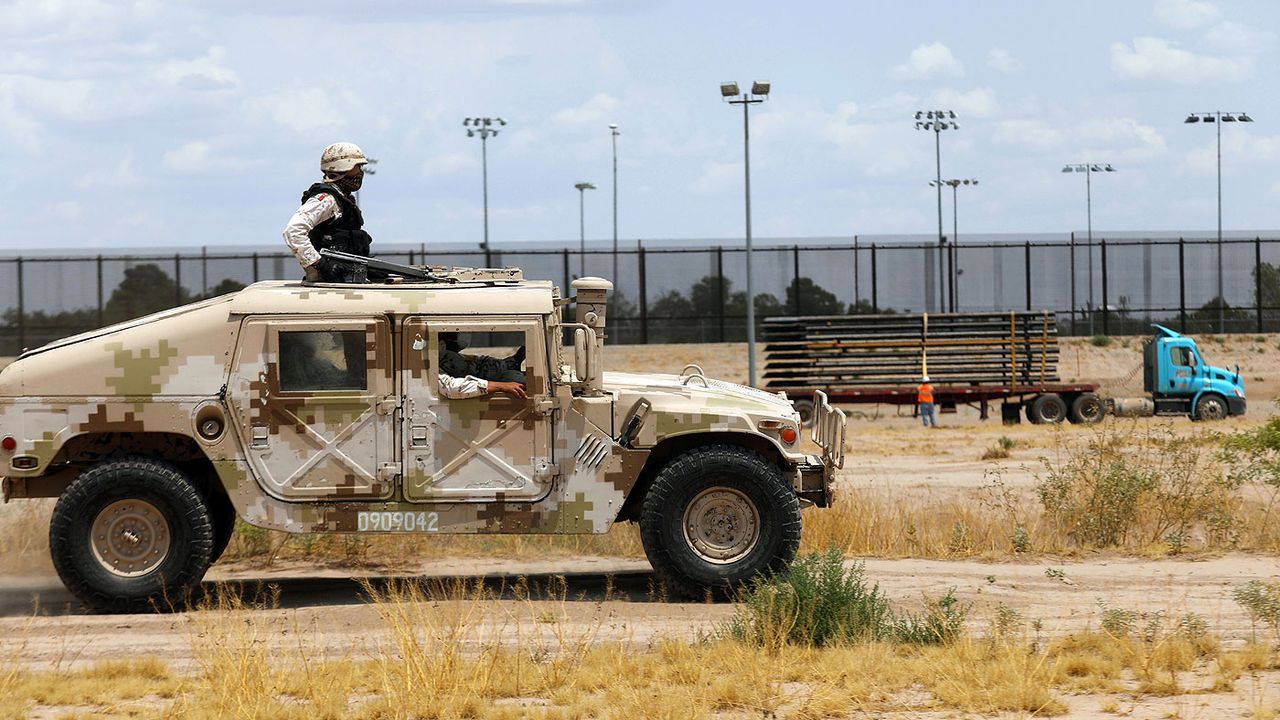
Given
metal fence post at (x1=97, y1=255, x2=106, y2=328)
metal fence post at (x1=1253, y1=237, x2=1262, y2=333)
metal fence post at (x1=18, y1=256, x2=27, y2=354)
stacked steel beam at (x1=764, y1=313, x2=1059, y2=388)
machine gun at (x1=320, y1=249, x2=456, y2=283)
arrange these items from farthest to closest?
metal fence post at (x1=1253, y1=237, x2=1262, y2=333) < metal fence post at (x1=97, y1=255, x2=106, y2=328) < metal fence post at (x1=18, y1=256, x2=27, y2=354) < stacked steel beam at (x1=764, y1=313, x2=1059, y2=388) < machine gun at (x1=320, y1=249, x2=456, y2=283)

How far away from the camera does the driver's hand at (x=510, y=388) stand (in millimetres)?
10359

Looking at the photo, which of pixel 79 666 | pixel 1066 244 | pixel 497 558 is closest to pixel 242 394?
pixel 79 666

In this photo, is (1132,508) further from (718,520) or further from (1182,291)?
(1182,291)

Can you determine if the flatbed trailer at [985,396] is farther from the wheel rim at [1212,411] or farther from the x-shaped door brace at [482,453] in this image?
the x-shaped door brace at [482,453]

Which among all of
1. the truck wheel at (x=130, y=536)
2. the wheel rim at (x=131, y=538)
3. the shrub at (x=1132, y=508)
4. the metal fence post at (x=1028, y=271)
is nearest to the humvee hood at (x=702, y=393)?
the truck wheel at (x=130, y=536)

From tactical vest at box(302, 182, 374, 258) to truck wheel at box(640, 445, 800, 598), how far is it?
2.95 meters

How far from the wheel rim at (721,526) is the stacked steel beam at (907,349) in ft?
90.3

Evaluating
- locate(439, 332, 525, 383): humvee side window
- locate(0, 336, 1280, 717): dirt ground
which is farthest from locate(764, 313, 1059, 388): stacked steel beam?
locate(439, 332, 525, 383): humvee side window

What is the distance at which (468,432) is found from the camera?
34.1 feet

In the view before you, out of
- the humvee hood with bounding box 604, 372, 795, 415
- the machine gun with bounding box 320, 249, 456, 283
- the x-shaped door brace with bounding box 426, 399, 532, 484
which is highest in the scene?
the machine gun with bounding box 320, 249, 456, 283

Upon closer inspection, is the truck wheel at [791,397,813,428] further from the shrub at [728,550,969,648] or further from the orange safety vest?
the shrub at [728,550,969,648]

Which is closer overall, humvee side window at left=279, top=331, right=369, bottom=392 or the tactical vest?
humvee side window at left=279, top=331, right=369, bottom=392

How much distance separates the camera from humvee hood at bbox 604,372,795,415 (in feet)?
35.0

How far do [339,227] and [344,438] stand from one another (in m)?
1.75
